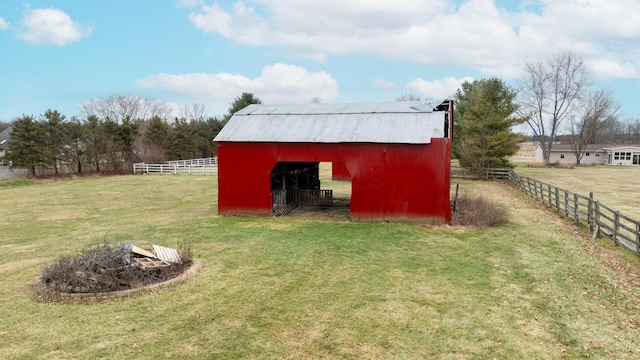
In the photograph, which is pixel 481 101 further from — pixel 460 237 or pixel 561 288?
pixel 561 288

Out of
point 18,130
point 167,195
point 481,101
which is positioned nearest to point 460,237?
point 167,195

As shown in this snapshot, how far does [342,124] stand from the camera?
53.2 ft

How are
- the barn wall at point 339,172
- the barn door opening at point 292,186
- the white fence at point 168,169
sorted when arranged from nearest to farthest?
1. the barn door opening at point 292,186
2. the barn wall at point 339,172
3. the white fence at point 168,169

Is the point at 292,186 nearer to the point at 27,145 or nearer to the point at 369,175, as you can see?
the point at 369,175

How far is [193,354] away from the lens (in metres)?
5.88

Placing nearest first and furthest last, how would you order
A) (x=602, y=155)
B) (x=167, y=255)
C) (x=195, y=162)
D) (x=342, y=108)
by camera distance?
(x=167, y=255) → (x=342, y=108) → (x=195, y=162) → (x=602, y=155)

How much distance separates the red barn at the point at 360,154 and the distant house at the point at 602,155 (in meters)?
51.0

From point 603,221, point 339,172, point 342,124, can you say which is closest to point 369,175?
point 342,124

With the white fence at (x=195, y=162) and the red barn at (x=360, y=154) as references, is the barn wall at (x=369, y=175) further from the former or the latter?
the white fence at (x=195, y=162)

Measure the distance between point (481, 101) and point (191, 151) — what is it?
33.2 meters

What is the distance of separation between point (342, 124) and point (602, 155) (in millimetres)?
58316

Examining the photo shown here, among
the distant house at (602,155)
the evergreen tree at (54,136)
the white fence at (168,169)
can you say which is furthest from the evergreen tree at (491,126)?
the evergreen tree at (54,136)

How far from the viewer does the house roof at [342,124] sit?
594 inches

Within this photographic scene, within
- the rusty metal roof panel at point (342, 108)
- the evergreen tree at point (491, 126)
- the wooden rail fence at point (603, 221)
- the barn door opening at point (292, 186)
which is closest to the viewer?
the wooden rail fence at point (603, 221)
